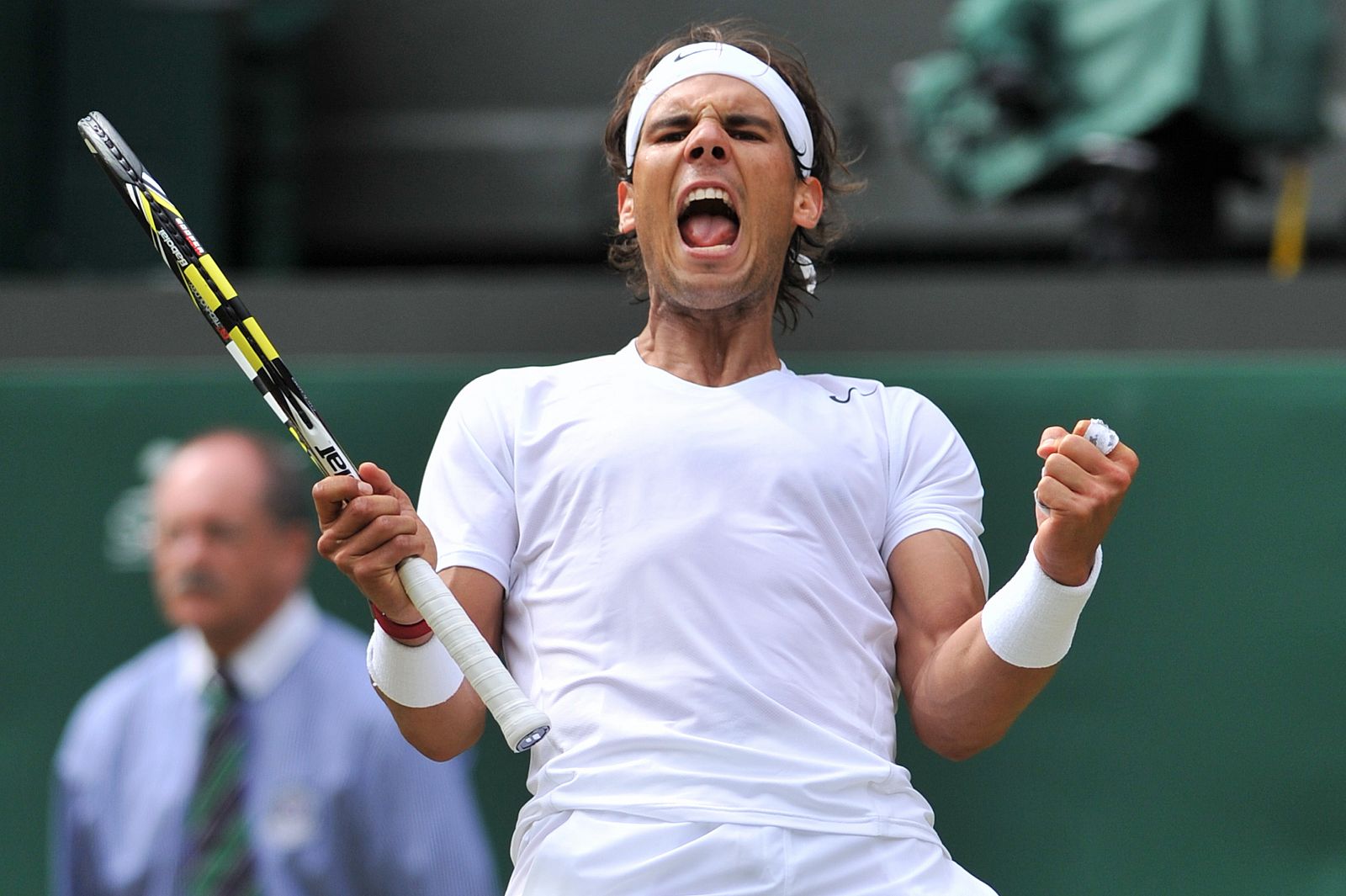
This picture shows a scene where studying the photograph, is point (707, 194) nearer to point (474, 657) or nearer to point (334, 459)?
point (334, 459)

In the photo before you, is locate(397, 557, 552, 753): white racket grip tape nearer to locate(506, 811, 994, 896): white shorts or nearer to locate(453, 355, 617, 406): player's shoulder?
locate(506, 811, 994, 896): white shorts

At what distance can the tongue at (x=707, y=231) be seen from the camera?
8.50 feet

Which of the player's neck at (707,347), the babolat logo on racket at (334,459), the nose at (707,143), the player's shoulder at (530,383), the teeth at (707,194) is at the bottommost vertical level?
the babolat logo on racket at (334,459)

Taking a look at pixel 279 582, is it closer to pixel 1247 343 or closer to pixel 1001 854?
pixel 1001 854

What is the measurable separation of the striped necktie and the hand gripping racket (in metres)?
2.21

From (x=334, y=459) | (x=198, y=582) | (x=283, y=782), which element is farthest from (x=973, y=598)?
(x=198, y=582)

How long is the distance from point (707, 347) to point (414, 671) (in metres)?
0.63

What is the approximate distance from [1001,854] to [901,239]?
3.05 meters

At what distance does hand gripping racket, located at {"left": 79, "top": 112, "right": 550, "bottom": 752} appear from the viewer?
2.24 m

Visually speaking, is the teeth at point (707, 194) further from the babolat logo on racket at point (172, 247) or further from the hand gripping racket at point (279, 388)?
the babolat logo on racket at point (172, 247)

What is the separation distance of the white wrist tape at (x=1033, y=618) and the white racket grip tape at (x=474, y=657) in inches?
22.8

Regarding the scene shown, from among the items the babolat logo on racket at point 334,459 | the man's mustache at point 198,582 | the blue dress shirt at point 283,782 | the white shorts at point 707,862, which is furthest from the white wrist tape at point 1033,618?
the man's mustache at point 198,582

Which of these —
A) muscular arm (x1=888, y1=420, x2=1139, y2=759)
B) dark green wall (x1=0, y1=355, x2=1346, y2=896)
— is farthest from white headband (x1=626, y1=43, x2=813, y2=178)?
dark green wall (x1=0, y1=355, x2=1346, y2=896)

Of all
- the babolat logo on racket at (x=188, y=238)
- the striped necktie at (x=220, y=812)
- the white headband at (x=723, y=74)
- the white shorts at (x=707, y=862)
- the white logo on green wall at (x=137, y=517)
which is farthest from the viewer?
the white logo on green wall at (x=137, y=517)
